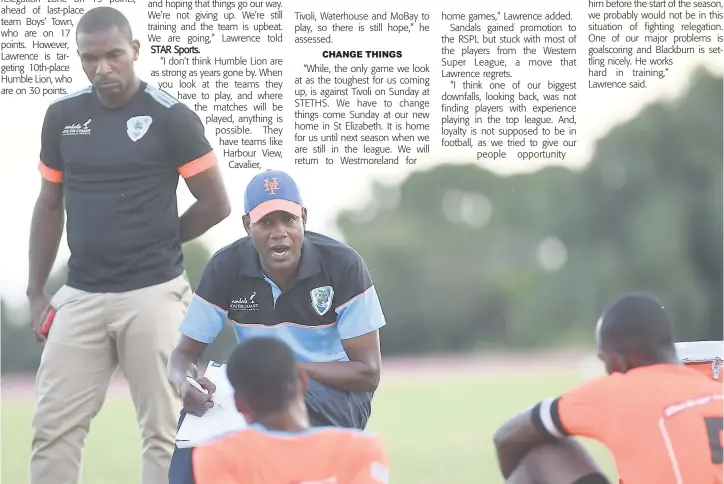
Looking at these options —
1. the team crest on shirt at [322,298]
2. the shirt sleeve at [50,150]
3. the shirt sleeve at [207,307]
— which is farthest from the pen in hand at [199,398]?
the shirt sleeve at [50,150]

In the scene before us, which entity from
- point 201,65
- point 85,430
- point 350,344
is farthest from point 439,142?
point 85,430

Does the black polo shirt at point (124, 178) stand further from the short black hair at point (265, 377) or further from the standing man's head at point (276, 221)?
the short black hair at point (265, 377)

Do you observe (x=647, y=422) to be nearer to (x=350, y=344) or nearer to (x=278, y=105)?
(x=350, y=344)

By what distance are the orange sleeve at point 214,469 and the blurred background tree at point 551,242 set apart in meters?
17.8

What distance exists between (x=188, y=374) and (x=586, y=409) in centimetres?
141

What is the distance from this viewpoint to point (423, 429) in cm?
1180

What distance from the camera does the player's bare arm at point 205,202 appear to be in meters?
4.20

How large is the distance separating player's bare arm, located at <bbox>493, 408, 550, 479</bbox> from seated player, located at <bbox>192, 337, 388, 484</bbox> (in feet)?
1.68

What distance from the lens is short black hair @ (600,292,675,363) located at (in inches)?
114

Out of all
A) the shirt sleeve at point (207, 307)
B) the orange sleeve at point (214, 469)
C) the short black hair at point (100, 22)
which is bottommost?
the orange sleeve at point (214, 469)

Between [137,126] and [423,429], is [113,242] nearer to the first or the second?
[137,126]

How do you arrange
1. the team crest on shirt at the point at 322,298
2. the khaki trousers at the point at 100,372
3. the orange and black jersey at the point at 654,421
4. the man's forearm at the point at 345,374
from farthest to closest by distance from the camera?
the khaki trousers at the point at 100,372 → the team crest on shirt at the point at 322,298 → the man's forearm at the point at 345,374 → the orange and black jersey at the point at 654,421

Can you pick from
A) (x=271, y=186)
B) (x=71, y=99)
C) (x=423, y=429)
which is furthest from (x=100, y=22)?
(x=423, y=429)

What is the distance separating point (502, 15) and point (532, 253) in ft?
77.5
